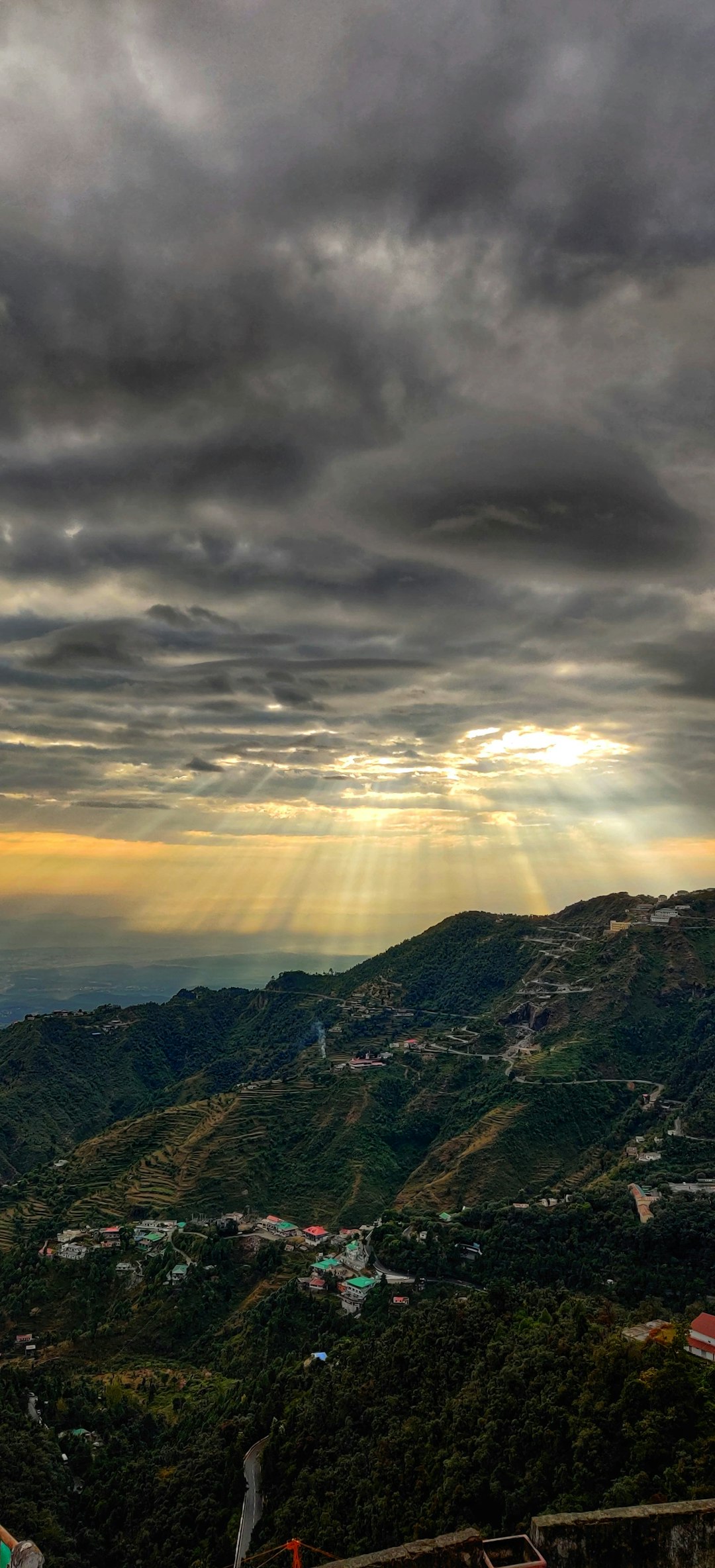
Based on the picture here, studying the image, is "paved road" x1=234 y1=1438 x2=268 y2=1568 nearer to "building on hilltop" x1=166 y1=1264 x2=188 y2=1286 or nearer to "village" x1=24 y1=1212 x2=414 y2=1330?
"village" x1=24 y1=1212 x2=414 y2=1330

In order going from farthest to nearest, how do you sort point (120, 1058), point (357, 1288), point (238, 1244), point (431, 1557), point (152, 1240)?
1. point (120, 1058)
2. point (152, 1240)
3. point (238, 1244)
4. point (357, 1288)
5. point (431, 1557)

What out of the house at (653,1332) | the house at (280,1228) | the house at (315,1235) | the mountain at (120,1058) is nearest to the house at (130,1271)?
the house at (280,1228)

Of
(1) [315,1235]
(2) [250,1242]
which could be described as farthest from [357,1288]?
(2) [250,1242]

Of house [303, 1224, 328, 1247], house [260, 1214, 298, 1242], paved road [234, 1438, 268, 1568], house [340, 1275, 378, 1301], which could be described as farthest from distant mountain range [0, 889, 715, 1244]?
paved road [234, 1438, 268, 1568]

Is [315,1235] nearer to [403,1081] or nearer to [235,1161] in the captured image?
[235,1161]

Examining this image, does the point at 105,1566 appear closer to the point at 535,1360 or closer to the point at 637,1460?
the point at 535,1360
